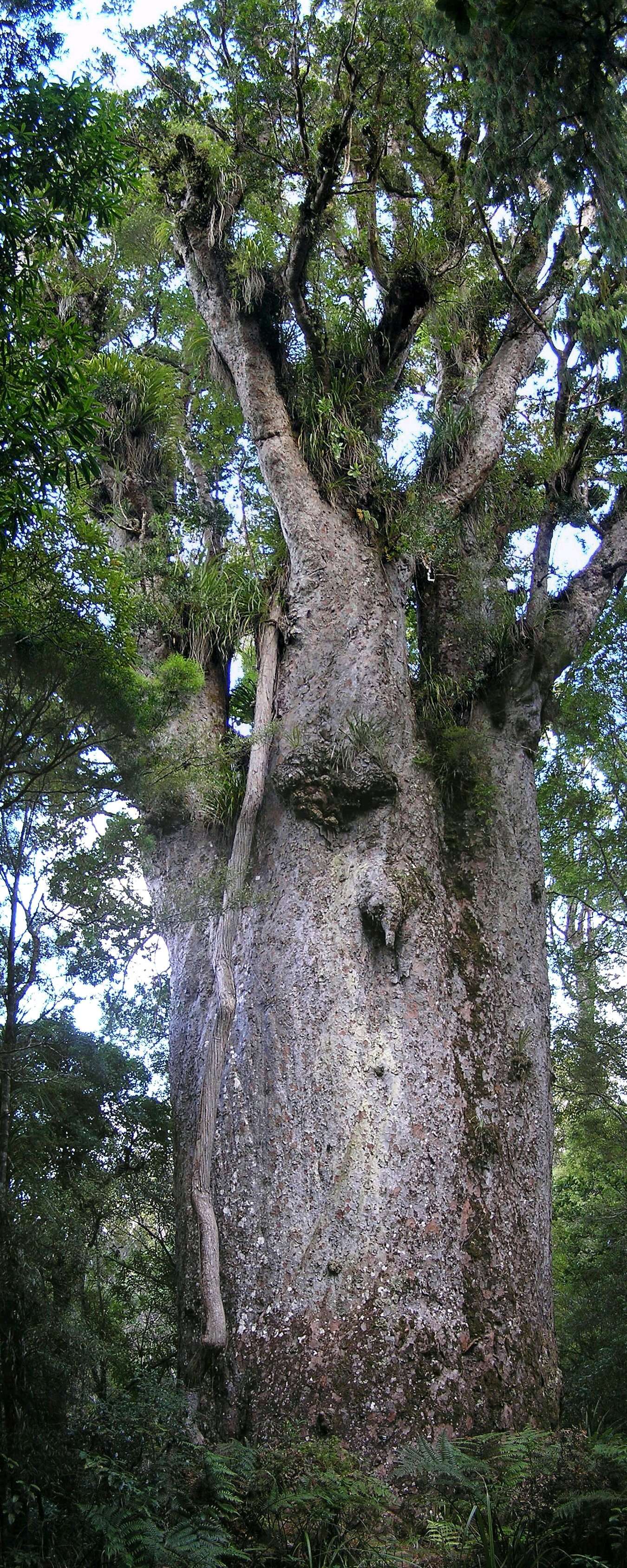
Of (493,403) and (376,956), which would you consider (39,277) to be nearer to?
(376,956)

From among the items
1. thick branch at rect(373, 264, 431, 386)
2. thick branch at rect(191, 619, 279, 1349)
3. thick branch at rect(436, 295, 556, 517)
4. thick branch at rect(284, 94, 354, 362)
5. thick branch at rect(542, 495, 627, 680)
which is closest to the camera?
thick branch at rect(191, 619, 279, 1349)

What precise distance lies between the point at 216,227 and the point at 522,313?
8.56ft

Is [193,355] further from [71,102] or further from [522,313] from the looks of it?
[71,102]

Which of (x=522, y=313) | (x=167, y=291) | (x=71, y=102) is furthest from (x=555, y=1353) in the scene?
(x=167, y=291)

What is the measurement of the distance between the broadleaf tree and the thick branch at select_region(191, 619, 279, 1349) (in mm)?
20

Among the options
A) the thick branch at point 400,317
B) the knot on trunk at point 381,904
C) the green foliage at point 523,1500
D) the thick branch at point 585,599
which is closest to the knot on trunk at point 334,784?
the knot on trunk at point 381,904

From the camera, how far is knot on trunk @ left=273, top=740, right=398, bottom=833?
19.4ft

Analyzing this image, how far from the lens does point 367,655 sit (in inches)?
251

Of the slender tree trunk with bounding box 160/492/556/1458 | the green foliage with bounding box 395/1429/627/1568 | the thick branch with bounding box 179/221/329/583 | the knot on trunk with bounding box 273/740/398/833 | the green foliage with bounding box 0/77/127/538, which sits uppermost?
the thick branch with bounding box 179/221/329/583

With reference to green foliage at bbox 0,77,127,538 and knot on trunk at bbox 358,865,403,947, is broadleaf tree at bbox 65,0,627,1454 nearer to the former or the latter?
knot on trunk at bbox 358,865,403,947

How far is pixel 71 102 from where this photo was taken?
3930 mm

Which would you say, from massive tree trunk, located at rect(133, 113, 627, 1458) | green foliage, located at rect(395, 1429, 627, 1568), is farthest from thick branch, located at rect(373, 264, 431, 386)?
green foliage, located at rect(395, 1429, 627, 1568)

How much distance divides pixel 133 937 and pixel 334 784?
323 centimetres

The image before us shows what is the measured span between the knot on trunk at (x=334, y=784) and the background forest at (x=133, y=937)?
0.71 m
